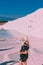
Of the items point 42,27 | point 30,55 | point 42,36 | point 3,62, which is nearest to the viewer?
point 3,62

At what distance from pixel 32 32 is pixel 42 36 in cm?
364

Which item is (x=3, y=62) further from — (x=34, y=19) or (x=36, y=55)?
(x=34, y=19)

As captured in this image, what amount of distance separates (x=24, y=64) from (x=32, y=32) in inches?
904

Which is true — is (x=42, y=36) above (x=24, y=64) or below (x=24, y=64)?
above

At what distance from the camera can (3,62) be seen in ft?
44.6

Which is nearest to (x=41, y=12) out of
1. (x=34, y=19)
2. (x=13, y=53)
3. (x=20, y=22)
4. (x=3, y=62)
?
(x=34, y=19)

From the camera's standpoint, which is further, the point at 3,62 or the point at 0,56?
the point at 0,56

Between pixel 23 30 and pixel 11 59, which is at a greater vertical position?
pixel 23 30

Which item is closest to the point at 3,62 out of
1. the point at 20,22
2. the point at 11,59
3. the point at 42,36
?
the point at 11,59

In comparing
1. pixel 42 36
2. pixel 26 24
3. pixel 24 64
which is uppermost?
pixel 26 24

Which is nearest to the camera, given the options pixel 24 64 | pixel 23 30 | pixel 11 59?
pixel 24 64

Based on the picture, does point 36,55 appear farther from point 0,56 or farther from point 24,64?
point 24,64

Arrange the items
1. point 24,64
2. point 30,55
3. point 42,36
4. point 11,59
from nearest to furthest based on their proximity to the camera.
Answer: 1. point 24,64
2. point 11,59
3. point 30,55
4. point 42,36

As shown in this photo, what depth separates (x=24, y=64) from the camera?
10367 mm
